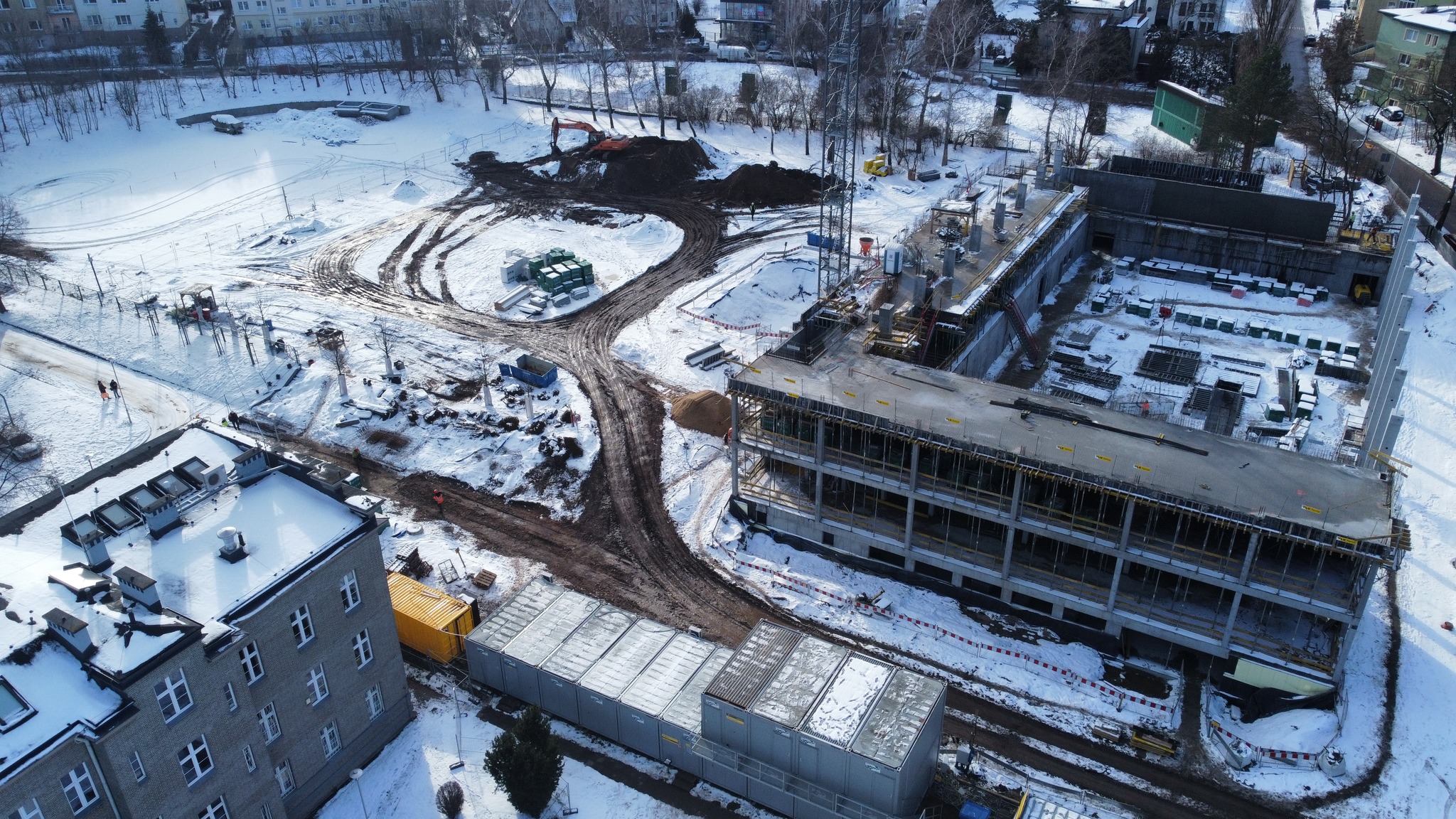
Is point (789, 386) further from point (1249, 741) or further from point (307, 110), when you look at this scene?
point (307, 110)

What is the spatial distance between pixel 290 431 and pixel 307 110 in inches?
2331

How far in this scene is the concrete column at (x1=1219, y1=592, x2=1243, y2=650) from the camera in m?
31.3

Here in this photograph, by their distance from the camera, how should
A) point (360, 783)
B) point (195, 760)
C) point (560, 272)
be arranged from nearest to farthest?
point (195, 760), point (360, 783), point (560, 272)

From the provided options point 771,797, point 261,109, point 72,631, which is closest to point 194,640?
point 72,631

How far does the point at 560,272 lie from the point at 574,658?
34.5 meters

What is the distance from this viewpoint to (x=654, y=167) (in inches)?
3132

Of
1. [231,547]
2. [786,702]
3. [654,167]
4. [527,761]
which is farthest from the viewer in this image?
[654,167]

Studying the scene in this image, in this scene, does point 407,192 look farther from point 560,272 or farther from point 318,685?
point 318,685

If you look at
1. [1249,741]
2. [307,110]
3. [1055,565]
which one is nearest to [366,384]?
[1055,565]

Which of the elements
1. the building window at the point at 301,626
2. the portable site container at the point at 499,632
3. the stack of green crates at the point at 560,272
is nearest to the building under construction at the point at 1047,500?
the portable site container at the point at 499,632

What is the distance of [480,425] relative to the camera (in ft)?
157

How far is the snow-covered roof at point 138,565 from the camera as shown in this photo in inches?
862

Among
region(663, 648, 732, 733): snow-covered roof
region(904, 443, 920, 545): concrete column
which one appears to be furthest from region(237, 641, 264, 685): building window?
region(904, 443, 920, 545): concrete column

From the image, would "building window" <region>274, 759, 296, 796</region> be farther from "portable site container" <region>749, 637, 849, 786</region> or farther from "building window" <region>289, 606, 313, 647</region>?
"portable site container" <region>749, 637, 849, 786</region>
